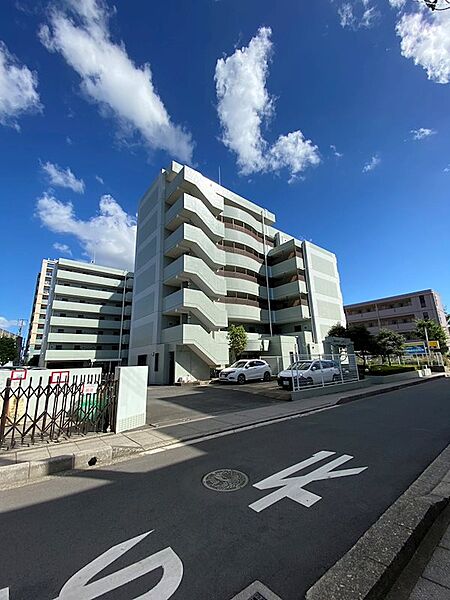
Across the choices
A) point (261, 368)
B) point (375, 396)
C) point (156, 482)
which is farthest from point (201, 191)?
point (156, 482)

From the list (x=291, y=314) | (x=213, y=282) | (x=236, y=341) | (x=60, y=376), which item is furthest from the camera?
(x=291, y=314)

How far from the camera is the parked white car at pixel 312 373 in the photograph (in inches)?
572

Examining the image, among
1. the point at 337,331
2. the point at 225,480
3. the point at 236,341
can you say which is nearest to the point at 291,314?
the point at 337,331

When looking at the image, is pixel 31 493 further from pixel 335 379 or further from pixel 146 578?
pixel 335 379

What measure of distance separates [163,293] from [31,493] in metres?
22.9

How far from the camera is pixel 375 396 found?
45.6 feet

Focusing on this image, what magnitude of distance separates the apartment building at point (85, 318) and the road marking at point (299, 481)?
39616mm

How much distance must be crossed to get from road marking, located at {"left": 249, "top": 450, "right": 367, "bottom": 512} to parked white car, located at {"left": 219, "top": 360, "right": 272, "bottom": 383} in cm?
1473

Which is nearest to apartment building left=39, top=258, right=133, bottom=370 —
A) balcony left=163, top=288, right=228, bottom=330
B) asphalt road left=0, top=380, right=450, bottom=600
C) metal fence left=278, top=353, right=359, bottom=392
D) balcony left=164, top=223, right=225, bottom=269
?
balcony left=163, top=288, right=228, bottom=330

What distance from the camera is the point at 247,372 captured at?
66.5ft

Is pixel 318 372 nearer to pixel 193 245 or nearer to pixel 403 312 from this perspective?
pixel 193 245

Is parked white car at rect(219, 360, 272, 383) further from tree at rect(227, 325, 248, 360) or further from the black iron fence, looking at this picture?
the black iron fence

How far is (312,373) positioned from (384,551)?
1325 centimetres

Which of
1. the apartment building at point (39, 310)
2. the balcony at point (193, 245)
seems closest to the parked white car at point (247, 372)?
the balcony at point (193, 245)
